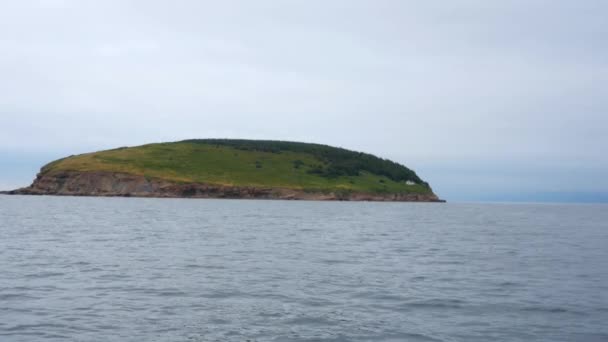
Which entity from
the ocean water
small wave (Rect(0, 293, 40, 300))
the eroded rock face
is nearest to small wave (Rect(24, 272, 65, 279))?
the ocean water

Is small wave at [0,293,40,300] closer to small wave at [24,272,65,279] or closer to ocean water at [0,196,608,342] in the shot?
ocean water at [0,196,608,342]

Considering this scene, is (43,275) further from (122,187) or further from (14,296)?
(122,187)

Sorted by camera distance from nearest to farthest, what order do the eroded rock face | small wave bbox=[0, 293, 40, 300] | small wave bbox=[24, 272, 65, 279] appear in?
small wave bbox=[0, 293, 40, 300] < small wave bbox=[24, 272, 65, 279] < the eroded rock face

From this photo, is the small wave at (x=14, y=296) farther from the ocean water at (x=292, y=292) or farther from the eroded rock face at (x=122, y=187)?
the eroded rock face at (x=122, y=187)

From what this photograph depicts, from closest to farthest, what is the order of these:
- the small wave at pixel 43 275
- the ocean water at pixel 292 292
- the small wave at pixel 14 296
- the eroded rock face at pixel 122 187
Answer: the ocean water at pixel 292 292 < the small wave at pixel 14 296 < the small wave at pixel 43 275 < the eroded rock face at pixel 122 187

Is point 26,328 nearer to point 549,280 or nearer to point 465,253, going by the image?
point 549,280

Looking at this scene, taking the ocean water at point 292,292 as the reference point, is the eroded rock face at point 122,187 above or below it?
above

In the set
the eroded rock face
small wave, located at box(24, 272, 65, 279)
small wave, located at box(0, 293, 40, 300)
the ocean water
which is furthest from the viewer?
the eroded rock face

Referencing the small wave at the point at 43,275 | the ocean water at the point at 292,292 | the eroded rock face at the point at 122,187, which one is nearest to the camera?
the ocean water at the point at 292,292

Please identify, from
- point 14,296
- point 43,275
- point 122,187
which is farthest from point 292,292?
point 122,187

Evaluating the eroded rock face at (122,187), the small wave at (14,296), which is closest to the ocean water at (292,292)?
the small wave at (14,296)

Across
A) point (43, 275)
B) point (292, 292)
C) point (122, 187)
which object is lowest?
point (292, 292)

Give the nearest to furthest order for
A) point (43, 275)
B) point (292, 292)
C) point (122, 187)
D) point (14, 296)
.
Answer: point (14, 296) → point (292, 292) → point (43, 275) → point (122, 187)

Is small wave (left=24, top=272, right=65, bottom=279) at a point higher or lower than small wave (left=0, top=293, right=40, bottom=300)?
higher
